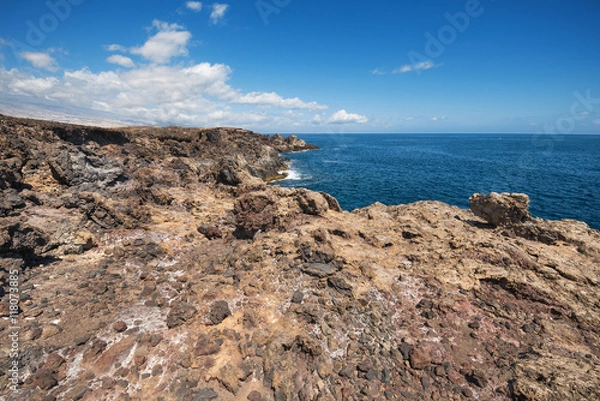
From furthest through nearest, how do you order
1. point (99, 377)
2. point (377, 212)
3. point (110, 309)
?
point (377, 212), point (110, 309), point (99, 377)

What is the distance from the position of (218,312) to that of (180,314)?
1.24m

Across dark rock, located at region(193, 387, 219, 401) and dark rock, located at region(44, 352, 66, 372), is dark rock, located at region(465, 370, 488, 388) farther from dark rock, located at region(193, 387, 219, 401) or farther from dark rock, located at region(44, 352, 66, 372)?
dark rock, located at region(44, 352, 66, 372)

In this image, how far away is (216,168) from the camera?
25125 mm

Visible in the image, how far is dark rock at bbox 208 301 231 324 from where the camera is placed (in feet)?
29.5

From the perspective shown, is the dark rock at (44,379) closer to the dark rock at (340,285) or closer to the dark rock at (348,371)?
the dark rock at (348,371)

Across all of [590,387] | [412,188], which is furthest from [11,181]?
[412,188]

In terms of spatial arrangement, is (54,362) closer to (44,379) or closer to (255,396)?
(44,379)

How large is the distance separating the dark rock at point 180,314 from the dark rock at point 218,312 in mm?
620

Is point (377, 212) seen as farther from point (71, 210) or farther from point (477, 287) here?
point (71, 210)

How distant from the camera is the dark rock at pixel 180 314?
8751mm

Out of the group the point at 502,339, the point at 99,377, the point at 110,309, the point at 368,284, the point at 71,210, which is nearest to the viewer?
the point at 99,377

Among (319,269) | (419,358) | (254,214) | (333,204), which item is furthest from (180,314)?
(333,204)

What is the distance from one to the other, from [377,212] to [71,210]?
17.7m

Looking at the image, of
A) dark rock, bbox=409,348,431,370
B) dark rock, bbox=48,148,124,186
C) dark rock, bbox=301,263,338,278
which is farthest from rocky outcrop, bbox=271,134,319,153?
dark rock, bbox=409,348,431,370
